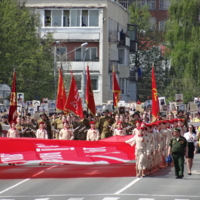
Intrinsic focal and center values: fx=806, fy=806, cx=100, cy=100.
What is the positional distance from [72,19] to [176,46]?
41.1 feet

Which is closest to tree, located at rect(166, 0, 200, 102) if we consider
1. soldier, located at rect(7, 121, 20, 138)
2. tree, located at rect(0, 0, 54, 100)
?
tree, located at rect(0, 0, 54, 100)

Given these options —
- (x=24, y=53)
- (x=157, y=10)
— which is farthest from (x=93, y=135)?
(x=157, y=10)

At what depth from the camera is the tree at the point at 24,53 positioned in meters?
47.1

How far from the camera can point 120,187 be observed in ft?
70.1

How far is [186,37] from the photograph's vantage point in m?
63.4

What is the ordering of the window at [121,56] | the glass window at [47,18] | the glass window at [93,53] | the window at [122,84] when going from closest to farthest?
the glass window at [47,18] → the glass window at [93,53] → the window at [122,84] → the window at [121,56]

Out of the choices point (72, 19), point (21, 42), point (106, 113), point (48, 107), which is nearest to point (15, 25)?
point (21, 42)

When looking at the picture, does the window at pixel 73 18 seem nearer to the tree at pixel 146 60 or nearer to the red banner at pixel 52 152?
the tree at pixel 146 60

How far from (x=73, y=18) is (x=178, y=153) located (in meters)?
49.8

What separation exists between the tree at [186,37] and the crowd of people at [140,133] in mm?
28268

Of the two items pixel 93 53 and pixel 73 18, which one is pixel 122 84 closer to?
pixel 93 53

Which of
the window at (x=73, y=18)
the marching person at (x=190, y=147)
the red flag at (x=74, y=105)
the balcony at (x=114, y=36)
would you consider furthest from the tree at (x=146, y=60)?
the marching person at (x=190, y=147)

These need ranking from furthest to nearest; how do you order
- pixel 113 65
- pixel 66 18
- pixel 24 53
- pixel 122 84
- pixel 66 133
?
pixel 122 84 → pixel 113 65 → pixel 66 18 → pixel 24 53 → pixel 66 133

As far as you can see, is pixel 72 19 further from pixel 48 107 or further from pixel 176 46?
pixel 48 107
